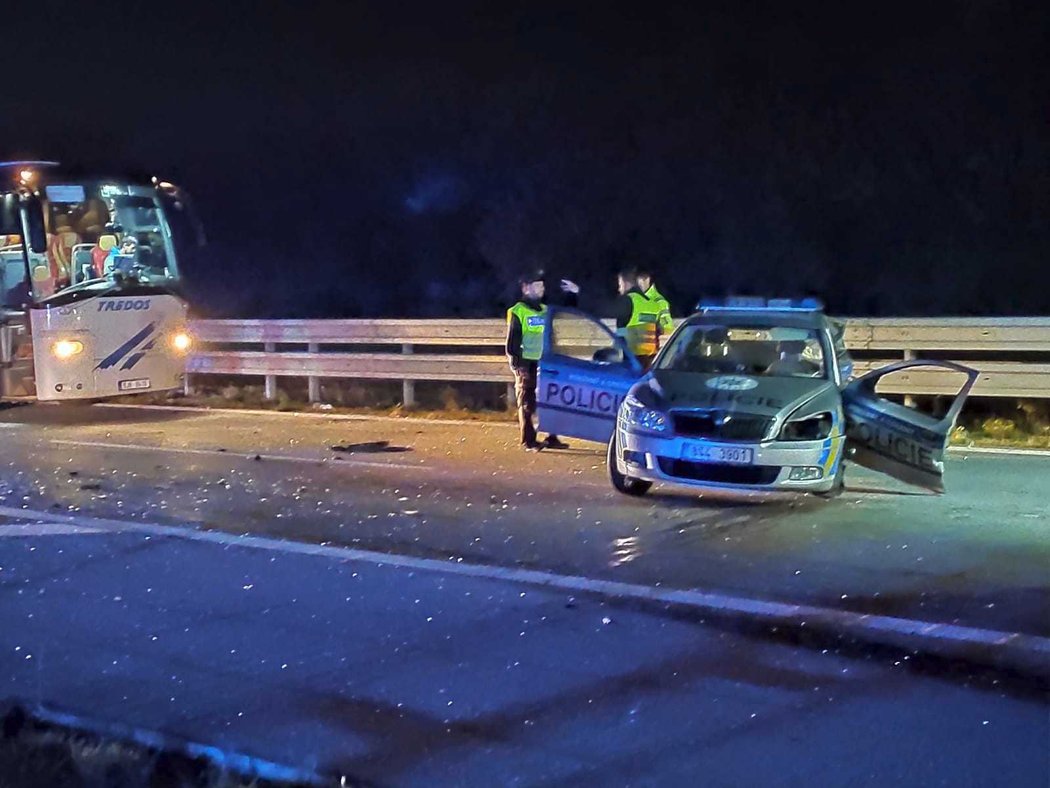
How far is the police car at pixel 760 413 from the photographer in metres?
9.25

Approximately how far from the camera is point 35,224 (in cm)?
1567

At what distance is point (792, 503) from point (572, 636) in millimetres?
3794

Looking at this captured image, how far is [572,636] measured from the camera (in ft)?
21.2

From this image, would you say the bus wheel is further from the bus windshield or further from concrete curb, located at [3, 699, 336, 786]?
the bus windshield

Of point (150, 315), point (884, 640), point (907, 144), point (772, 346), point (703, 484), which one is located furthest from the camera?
point (907, 144)

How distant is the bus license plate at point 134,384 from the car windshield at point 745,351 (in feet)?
28.8

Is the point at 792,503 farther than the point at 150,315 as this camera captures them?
No

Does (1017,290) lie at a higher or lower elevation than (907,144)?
lower

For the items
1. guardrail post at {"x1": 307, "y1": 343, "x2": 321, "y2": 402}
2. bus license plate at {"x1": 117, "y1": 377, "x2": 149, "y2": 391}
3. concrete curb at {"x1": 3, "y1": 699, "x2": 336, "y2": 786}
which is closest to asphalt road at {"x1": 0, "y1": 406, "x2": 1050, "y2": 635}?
bus license plate at {"x1": 117, "y1": 377, "x2": 149, "y2": 391}

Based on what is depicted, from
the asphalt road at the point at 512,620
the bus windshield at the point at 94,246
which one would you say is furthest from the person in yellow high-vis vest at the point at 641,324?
the bus windshield at the point at 94,246

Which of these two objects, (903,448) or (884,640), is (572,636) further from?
(903,448)

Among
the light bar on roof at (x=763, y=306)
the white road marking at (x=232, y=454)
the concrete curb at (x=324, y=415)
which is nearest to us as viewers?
the light bar on roof at (x=763, y=306)

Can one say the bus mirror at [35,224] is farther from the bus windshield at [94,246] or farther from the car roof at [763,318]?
the car roof at [763,318]

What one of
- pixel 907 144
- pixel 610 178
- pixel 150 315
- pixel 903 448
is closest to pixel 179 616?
pixel 903 448
